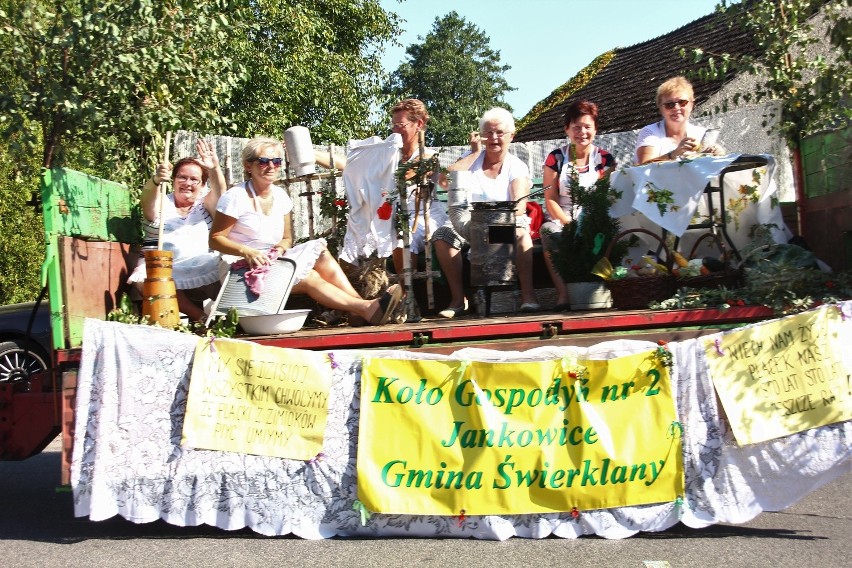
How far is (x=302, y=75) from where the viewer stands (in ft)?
52.6

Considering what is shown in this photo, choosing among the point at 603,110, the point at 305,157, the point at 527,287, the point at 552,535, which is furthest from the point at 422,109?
the point at 603,110

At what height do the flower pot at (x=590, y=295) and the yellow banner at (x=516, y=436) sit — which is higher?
the flower pot at (x=590, y=295)

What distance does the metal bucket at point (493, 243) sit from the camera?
5.90m

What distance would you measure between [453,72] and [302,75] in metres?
44.1

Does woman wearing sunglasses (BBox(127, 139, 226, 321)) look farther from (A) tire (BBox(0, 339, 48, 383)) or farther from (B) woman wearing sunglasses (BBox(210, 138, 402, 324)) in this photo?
(A) tire (BBox(0, 339, 48, 383))

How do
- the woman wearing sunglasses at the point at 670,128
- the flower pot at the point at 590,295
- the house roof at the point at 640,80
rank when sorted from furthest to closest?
1. the house roof at the point at 640,80
2. the woman wearing sunglasses at the point at 670,128
3. the flower pot at the point at 590,295

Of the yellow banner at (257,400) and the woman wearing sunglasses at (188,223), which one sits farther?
the woman wearing sunglasses at (188,223)

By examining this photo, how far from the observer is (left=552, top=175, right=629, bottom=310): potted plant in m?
5.66

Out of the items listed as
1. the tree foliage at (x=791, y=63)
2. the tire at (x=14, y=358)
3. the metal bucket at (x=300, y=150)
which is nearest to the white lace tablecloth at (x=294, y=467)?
the tree foliage at (x=791, y=63)

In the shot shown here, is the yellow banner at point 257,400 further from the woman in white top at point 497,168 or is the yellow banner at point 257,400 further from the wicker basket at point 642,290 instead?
the woman in white top at point 497,168

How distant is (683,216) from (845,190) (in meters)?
1.03

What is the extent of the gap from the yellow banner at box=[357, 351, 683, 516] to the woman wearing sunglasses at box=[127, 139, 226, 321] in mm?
1788

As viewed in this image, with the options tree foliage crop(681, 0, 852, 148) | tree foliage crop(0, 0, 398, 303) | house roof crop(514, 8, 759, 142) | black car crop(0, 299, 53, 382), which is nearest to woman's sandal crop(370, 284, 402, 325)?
tree foliage crop(0, 0, 398, 303)

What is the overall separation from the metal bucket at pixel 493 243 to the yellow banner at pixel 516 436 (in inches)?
50.1
